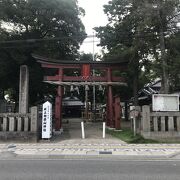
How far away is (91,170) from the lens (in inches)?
422

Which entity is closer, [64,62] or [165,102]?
[165,102]

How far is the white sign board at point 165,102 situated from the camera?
68.8 feet

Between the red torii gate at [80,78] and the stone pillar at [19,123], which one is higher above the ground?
the red torii gate at [80,78]

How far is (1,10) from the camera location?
30.3 meters

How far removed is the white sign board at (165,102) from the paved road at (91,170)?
850cm

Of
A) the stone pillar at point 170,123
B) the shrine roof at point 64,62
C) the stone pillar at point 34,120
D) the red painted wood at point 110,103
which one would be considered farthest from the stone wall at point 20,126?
the red painted wood at point 110,103

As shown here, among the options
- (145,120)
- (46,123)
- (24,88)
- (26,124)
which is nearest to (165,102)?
(145,120)

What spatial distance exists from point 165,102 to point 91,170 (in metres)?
11.4

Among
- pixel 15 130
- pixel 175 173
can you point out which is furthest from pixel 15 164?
pixel 15 130

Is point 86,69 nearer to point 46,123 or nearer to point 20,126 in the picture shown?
point 46,123

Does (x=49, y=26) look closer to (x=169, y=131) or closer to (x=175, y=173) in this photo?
(x=169, y=131)

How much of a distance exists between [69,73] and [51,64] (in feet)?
38.4

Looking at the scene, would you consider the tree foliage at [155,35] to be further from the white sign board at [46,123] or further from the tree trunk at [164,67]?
the white sign board at [46,123]

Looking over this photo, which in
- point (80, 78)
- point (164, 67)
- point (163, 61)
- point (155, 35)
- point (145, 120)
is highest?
point (155, 35)
